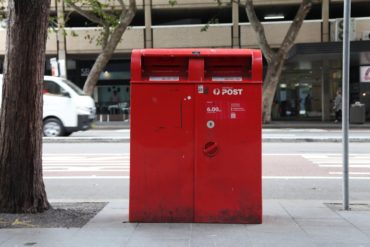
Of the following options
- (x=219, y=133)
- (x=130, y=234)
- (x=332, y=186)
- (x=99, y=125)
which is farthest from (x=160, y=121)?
(x=99, y=125)

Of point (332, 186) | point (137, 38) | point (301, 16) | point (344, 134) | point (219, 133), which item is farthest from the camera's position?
point (137, 38)

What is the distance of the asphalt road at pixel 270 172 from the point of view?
9.65 metres

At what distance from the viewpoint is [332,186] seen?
10.3 m

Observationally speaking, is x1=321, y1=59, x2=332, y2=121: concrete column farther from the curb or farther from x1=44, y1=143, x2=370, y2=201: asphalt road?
x1=44, y1=143, x2=370, y2=201: asphalt road

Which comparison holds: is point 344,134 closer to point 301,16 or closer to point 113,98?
point 301,16

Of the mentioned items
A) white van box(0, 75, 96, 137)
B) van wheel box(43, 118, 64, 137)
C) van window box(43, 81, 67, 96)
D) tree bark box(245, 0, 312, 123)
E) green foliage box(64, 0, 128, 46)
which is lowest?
van wheel box(43, 118, 64, 137)

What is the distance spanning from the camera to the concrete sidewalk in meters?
5.73

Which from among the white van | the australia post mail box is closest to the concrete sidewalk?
the australia post mail box

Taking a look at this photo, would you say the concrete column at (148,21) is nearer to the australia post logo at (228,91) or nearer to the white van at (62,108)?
the white van at (62,108)

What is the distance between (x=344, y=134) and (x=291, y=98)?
27273 millimetres

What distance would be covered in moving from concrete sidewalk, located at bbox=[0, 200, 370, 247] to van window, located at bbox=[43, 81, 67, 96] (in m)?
13.4

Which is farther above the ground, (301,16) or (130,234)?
(301,16)

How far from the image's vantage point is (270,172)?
11984mm

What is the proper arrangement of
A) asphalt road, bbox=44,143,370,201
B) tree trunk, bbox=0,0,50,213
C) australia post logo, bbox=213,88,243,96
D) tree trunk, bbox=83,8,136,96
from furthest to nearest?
tree trunk, bbox=83,8,136,96 → asphalt road, bbox=44,143,370,201 → tree trunk, bbox=0,0,50,213 → australia post logo, bbox=213,88,243,96
